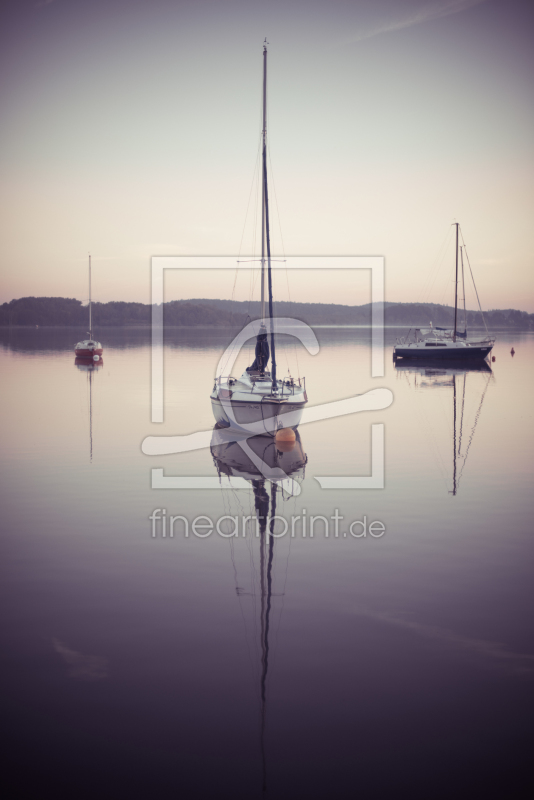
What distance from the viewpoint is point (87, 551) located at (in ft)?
43.1

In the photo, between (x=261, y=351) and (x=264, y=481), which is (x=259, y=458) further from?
(x=261, y=351)

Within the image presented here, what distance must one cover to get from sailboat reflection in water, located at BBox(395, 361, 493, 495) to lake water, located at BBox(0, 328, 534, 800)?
2.64 m

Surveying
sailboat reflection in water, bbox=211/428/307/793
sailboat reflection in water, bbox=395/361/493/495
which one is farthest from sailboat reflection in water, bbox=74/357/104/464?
sailboat reflection in water, bbox=395/361/493/495

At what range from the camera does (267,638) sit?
9.62 m

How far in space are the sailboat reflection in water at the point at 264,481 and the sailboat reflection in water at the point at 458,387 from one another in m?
5.01

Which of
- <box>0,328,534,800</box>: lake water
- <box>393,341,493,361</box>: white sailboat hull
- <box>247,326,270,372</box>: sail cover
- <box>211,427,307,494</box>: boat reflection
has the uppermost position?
<box>393,341,493,361</box>: white sailboat hull

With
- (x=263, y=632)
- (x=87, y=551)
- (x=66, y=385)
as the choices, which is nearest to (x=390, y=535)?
(x=263, y=632)

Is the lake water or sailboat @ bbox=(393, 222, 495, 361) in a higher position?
sailboat @ bbox=(393, 222, 495, 361)

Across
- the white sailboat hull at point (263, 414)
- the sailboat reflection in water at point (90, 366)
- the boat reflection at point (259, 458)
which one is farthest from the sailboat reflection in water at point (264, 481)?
the sailboat reflection in water at point (90, 366)

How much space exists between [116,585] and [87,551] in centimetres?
200

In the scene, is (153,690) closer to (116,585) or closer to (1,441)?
(116,585)

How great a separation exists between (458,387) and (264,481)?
1288 inches

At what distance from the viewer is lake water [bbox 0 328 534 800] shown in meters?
6.94

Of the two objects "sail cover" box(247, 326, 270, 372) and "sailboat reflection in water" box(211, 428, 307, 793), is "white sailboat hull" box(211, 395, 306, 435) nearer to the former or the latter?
"sailboat reflection in water" box(211, 428, 307, 793)
